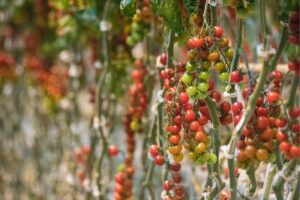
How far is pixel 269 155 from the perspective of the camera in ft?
2.83

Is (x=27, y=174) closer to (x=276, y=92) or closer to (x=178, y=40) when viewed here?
(x=178, y=40)

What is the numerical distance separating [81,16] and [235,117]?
2.63ft

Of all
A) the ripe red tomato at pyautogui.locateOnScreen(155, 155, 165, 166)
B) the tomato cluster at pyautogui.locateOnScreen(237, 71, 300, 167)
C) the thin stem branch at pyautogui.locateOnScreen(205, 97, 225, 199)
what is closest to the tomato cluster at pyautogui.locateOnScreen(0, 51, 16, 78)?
the ripe red tomato at pyautogui.locateOnScreen(155, 155, 165, 166)

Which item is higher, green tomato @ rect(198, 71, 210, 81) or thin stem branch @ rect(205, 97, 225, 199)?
green tomato @ rect(198, 71, 210, 81)

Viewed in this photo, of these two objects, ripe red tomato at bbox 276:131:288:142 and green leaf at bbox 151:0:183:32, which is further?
green leaf at bbox 151:0:183:32

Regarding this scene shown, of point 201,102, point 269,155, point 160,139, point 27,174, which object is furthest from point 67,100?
point 269,155

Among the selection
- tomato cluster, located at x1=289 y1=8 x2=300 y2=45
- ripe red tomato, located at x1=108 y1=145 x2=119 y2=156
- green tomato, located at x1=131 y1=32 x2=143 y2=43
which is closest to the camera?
tomato cluster, located at x1=289 y1=8 x2=300 y2=45

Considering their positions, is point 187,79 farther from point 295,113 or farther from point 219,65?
point 295,113

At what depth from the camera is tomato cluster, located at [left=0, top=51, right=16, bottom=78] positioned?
8.42 ft

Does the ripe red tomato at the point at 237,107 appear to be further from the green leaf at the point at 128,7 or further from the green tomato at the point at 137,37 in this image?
the green tomato at the point at 137,37

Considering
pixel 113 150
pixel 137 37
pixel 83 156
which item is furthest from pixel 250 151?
pixel 83 156

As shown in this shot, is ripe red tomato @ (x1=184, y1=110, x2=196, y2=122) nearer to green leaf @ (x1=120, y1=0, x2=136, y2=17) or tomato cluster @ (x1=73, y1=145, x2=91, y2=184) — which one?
green leaf @ (x1=120, y1=0, x2=136, y2=17)

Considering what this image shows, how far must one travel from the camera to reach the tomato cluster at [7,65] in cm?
257

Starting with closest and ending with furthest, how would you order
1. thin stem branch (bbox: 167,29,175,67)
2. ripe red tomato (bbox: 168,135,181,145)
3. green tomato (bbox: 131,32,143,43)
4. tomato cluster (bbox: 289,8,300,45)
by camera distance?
1. tomato cluster (bbox: 289,8,300,45)
2. ripe red tomato (bbox: 168,135,181,145)
3. thin stem branch (bbox: 167,29,175,67)
4. green tomato (bbox: 131,32,143,43)
